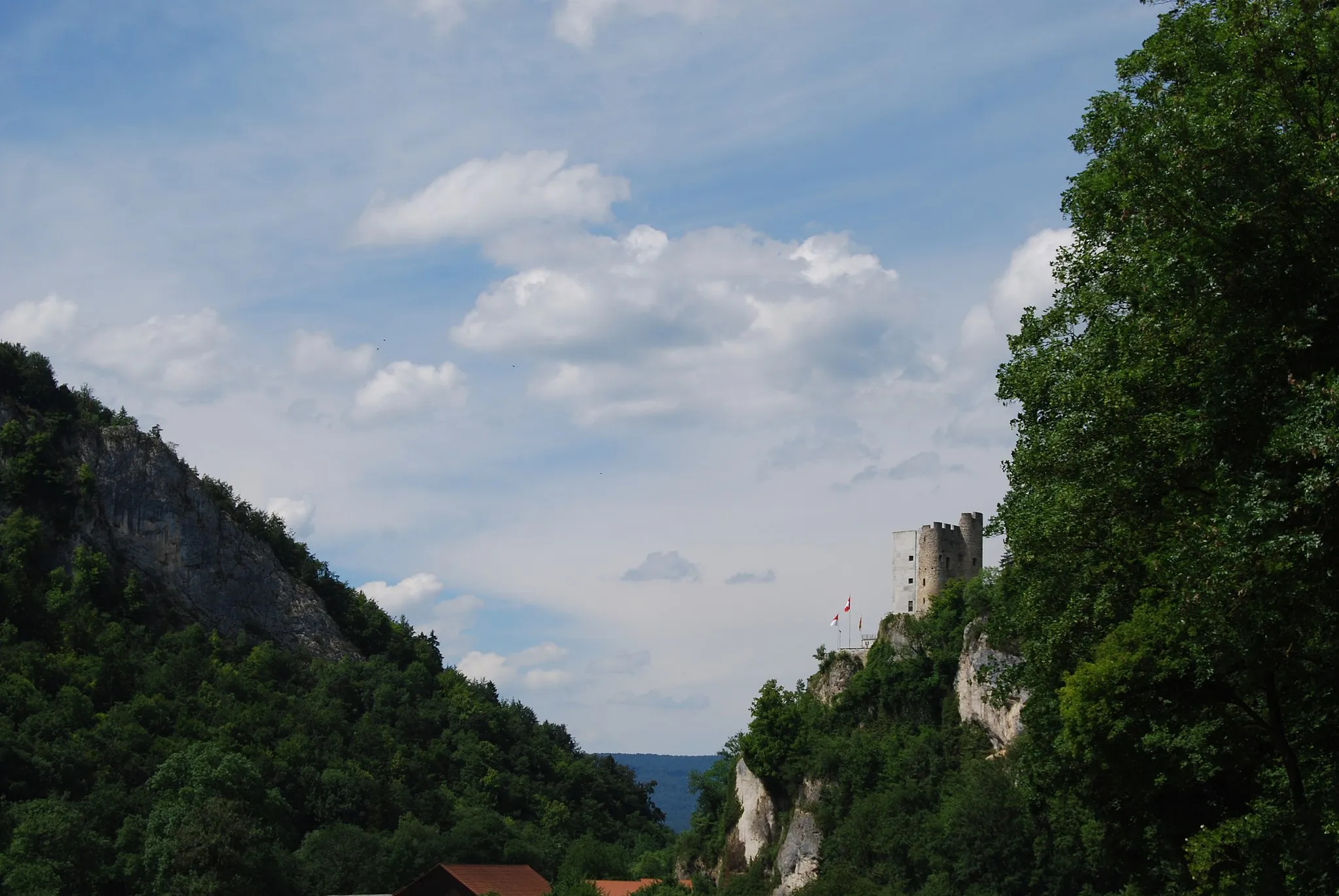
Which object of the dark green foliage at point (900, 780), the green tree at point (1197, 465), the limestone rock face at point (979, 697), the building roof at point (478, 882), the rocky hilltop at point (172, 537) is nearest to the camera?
the green tree at point (1197, 465)

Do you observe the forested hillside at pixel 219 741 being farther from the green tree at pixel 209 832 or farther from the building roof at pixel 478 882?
the building roof at pixel 478 882

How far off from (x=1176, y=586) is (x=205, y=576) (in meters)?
109

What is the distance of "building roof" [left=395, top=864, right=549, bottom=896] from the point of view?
8194 centimetres

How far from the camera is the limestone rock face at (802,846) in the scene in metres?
71.1

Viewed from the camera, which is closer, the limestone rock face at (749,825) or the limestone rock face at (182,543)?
the limestone rock face at (749,825)

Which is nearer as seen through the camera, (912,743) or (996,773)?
(996,773)

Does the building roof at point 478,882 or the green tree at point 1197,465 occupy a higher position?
the green tree at point 1197,465

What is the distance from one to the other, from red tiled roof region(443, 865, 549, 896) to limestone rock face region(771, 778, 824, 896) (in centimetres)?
1740

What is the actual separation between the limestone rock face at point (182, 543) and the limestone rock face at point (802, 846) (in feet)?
199

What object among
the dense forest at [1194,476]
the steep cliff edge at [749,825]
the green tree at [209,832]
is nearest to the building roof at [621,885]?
the steep cliff edge at [749,825]

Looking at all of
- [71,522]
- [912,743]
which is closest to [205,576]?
[71,522]

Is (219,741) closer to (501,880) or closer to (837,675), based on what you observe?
(501,880)

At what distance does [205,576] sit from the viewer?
120 meters

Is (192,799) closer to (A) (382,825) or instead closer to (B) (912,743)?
(A) (382,825)
